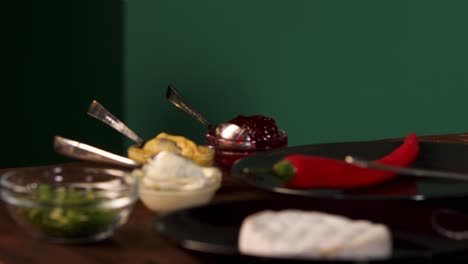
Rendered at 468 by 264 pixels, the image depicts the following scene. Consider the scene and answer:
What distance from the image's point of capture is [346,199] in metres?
1.27

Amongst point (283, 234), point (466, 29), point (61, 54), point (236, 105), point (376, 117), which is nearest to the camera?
point (283, 234)

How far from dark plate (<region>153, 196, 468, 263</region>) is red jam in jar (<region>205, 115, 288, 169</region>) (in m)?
0.50

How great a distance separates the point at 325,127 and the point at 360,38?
0.40 metres

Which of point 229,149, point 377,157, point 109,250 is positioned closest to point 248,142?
point 229,149

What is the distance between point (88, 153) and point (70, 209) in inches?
15.6

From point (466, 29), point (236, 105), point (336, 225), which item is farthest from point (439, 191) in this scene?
point (236, 105)

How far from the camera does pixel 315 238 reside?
3.45ft

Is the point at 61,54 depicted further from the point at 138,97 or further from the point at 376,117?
the point at 376,117

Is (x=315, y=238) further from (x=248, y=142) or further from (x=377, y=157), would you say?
(x=248, y=142)

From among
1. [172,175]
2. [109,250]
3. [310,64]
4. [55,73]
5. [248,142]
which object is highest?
[55,73]

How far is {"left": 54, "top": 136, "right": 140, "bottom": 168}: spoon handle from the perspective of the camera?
1.51 m

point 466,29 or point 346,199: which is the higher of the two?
point 466,29

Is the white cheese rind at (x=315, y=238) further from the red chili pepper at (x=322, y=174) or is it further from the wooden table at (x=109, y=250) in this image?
the red chili pepper at (x=322, y=174)

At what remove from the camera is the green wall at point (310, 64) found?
3.15m
